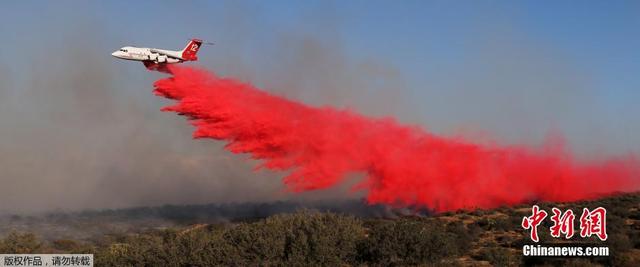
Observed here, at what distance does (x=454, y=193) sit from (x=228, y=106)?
27418 mm

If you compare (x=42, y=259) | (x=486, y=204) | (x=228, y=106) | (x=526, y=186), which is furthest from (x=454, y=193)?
(x=42, y=259)

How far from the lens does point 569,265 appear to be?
2883 cm

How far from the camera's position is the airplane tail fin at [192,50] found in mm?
55750

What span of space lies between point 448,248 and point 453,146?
32.6 m

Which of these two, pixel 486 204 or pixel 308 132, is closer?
pixel 308 132

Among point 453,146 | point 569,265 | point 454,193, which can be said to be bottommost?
point 569,265

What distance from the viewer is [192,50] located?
56406 mm

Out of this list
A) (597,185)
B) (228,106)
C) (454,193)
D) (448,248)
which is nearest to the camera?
(448,248)

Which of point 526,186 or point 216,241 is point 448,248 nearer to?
point 216,241

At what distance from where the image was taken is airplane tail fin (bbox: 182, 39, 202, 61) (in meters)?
55.8

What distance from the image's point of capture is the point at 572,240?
34812mm

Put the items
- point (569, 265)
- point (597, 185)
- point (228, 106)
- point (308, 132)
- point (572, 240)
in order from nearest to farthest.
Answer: point (569, 265)
point (572, 240)
point (228, 106)
point (308, 132)
point (597, 185)

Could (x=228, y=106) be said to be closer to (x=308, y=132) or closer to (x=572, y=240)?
(x=308, y=132)

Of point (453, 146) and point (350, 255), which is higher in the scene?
point (453, 146)
